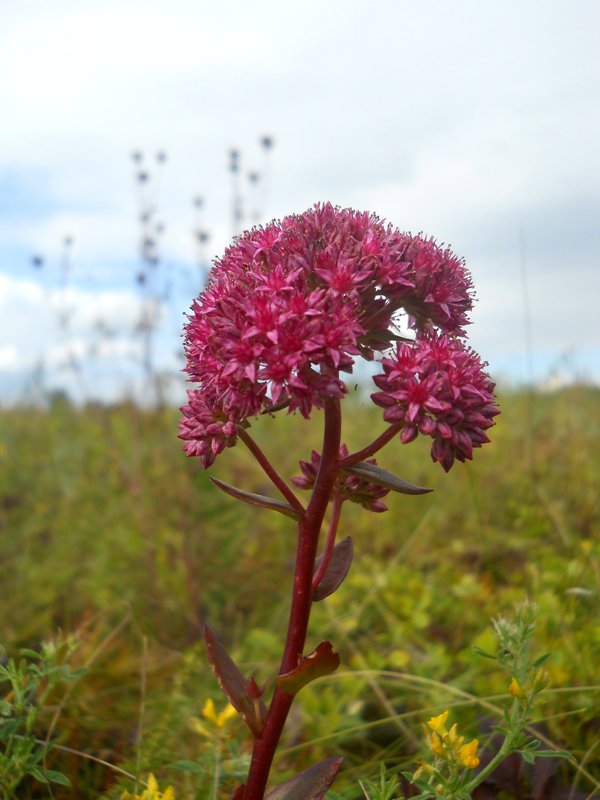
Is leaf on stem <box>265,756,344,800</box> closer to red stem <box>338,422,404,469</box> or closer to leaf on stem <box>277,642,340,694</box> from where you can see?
leaf on stem <box>277,642,340,694</box>

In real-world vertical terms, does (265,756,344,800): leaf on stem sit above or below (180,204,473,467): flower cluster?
below

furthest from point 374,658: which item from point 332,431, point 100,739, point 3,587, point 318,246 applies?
point 3,587

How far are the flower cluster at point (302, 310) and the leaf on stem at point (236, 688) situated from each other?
48cm

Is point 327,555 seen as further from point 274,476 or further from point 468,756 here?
point 468,756

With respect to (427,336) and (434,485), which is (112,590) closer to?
(434,485)

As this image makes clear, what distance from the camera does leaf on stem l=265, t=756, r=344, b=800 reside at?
191cm

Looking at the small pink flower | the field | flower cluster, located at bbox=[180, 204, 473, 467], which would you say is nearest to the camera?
flower cluster, located at bbox=[180, 204, 473, 467]

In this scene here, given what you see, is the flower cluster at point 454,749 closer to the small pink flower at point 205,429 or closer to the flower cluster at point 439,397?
Answer: the flower cluster at point 439,397

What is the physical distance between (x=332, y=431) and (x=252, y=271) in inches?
17.3

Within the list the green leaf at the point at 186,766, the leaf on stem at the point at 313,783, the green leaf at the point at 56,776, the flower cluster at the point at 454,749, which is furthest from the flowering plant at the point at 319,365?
the green leaf at the point at 56,776

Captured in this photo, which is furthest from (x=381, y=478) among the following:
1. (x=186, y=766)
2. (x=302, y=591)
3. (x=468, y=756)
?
(x=186, y=766)

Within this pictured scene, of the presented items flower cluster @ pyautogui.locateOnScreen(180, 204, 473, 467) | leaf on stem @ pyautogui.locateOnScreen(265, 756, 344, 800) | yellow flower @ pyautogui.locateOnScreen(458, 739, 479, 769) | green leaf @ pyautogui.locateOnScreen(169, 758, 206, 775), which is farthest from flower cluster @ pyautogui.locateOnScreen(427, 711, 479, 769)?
flower cluster @ pyautogui.locateOnScreen(180, 204, 473, 467)

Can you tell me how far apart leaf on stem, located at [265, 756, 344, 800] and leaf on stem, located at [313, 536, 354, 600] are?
39 cm

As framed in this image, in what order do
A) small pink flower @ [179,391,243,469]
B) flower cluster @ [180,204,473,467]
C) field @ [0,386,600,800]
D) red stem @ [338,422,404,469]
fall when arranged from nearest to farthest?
flower cluster @ [180,204,473,467]
red stem @ [338,422,404,469]
small pink flower @ [179,391,243,469]
field @ [0,386,600,800]
